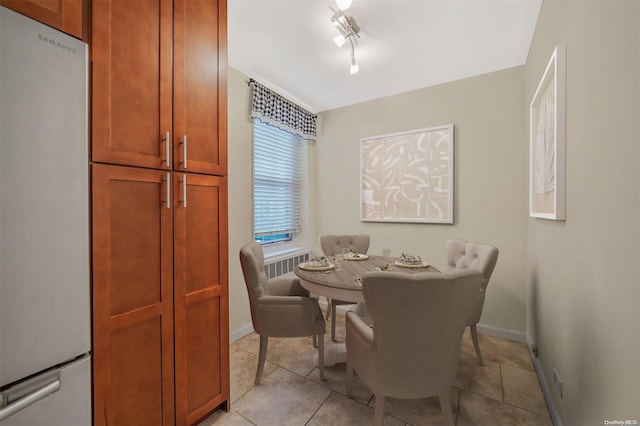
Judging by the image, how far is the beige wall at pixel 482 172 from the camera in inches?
101

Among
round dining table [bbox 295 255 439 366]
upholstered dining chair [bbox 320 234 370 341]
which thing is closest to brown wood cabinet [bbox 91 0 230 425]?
round dining table [bbox 295 255 439 366]

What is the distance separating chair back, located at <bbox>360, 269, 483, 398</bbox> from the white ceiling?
1843 millimetres

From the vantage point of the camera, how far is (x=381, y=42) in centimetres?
218

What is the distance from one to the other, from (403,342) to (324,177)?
9.15 ft

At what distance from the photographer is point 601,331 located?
100 cm

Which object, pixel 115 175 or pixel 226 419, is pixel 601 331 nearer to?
pixel 226 419

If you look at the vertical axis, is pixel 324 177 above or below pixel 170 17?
below

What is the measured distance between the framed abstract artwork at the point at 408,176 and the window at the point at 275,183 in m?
0.92

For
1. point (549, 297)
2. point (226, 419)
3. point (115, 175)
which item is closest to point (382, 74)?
point (549, 297)

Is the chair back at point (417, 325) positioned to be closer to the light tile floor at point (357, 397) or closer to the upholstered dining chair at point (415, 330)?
the upholstered dining chair at point (415, 330)

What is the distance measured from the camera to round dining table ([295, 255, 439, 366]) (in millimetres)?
1663

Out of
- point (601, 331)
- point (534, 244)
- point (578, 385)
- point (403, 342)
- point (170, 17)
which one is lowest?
point (578, 385)

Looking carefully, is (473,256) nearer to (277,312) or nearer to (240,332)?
(277,312)

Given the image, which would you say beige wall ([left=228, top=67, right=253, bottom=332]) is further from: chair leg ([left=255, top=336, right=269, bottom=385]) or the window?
chair leg ([left=255, top=336, right=269, bottom=385])
